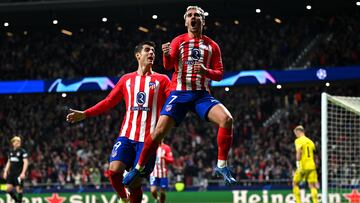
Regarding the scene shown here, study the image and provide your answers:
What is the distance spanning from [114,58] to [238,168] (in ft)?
33.6

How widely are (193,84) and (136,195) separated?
1884mm

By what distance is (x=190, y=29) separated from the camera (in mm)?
8969

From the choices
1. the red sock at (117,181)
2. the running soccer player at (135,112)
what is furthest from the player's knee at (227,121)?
the red sock at (117,181)

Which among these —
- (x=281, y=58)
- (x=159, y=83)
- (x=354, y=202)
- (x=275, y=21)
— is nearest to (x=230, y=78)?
(x=281, y=58)

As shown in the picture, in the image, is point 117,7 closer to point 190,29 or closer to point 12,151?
point 12,151

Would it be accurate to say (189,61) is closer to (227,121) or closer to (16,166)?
(227,121)

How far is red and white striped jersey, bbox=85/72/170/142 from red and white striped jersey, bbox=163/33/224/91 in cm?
128

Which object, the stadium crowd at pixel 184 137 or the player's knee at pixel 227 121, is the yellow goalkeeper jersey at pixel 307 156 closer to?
the stadium crowd at pixel 184 137

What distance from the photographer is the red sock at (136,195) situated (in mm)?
9742

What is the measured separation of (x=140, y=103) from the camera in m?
10.2

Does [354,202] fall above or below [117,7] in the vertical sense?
below

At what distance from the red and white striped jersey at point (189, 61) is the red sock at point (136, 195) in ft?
5.32

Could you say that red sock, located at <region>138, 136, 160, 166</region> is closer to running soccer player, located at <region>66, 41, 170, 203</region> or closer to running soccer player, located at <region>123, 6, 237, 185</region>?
running soccer player, located at <region>123, 6, 237, 185</region>

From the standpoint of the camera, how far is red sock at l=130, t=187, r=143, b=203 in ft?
32.0
